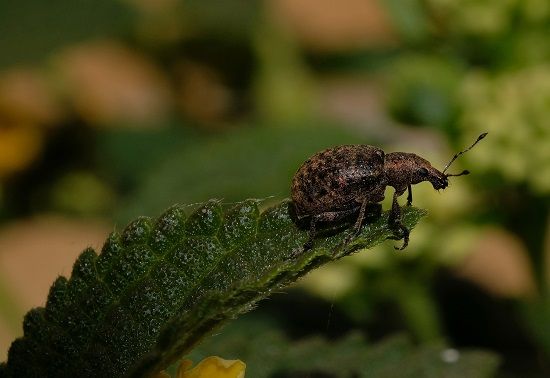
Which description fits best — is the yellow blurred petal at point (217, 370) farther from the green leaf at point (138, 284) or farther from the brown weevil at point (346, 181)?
the brown weevil at point (346, 181)

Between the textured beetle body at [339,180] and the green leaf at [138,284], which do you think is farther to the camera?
the textured beetle body at [339,180]

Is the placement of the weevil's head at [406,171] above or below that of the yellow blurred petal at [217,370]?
below

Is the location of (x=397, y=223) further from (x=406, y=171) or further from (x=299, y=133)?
(x=299, y=133)

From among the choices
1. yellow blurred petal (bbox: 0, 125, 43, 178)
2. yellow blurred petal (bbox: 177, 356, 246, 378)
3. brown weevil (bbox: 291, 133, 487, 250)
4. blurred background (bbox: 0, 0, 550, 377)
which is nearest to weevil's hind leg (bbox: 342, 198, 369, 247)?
brown weevil (bbox: 291, 133, 487, 250)

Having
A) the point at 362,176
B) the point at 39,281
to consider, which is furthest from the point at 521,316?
the point at 39,281

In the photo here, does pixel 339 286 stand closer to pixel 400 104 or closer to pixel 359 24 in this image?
pixel 400 104

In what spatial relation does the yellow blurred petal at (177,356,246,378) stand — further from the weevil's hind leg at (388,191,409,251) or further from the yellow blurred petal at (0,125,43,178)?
the yellow blurred petal at (0,125,43,178)

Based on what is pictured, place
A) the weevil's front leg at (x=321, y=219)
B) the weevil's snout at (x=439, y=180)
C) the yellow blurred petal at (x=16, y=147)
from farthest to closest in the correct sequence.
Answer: the yellow blurred petal at (x=16, y=147) → the weevil's snout at (x=439, y=180) → the weevil's front leg at (x=321, y=219)

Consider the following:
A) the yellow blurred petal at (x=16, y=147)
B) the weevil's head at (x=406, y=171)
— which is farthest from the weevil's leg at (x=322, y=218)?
the yellow blurred petal at (x=16, y=147)
